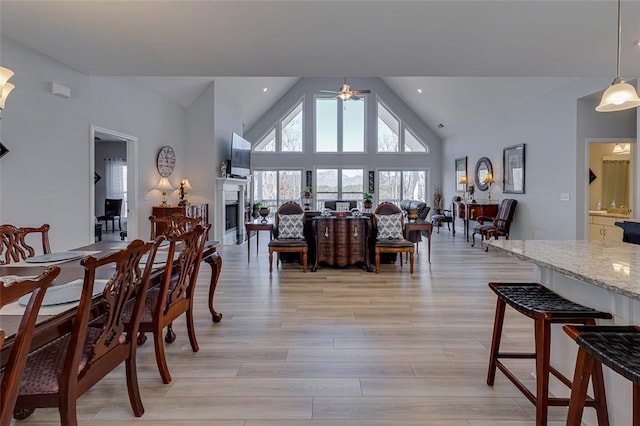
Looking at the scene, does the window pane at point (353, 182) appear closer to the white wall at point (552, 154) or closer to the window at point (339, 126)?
the window at point (339, 126)

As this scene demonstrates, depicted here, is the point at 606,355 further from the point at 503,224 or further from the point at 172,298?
the point at 503,224

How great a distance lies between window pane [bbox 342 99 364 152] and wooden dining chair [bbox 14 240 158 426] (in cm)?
1080

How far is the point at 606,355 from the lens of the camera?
117 centimetres

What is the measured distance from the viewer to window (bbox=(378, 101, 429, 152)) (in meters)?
12.3

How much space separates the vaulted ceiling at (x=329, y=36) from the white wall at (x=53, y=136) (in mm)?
269

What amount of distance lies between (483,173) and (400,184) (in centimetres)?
359

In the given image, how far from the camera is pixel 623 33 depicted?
3.51 meters

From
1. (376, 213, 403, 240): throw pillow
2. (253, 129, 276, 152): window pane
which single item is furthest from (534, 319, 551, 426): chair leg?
(253, 129, 276, 152): window pane

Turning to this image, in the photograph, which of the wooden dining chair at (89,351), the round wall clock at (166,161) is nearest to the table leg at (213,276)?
the wooden dining chair at (89,351)

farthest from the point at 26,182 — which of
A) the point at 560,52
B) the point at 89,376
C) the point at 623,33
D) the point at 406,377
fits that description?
the point at 623,33

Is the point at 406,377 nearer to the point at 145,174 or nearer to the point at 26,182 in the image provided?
the point at 26,182

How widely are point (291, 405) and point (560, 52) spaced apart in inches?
175

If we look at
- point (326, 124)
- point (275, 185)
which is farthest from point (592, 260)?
point (326, 124)

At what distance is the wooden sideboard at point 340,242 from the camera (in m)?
5.50
